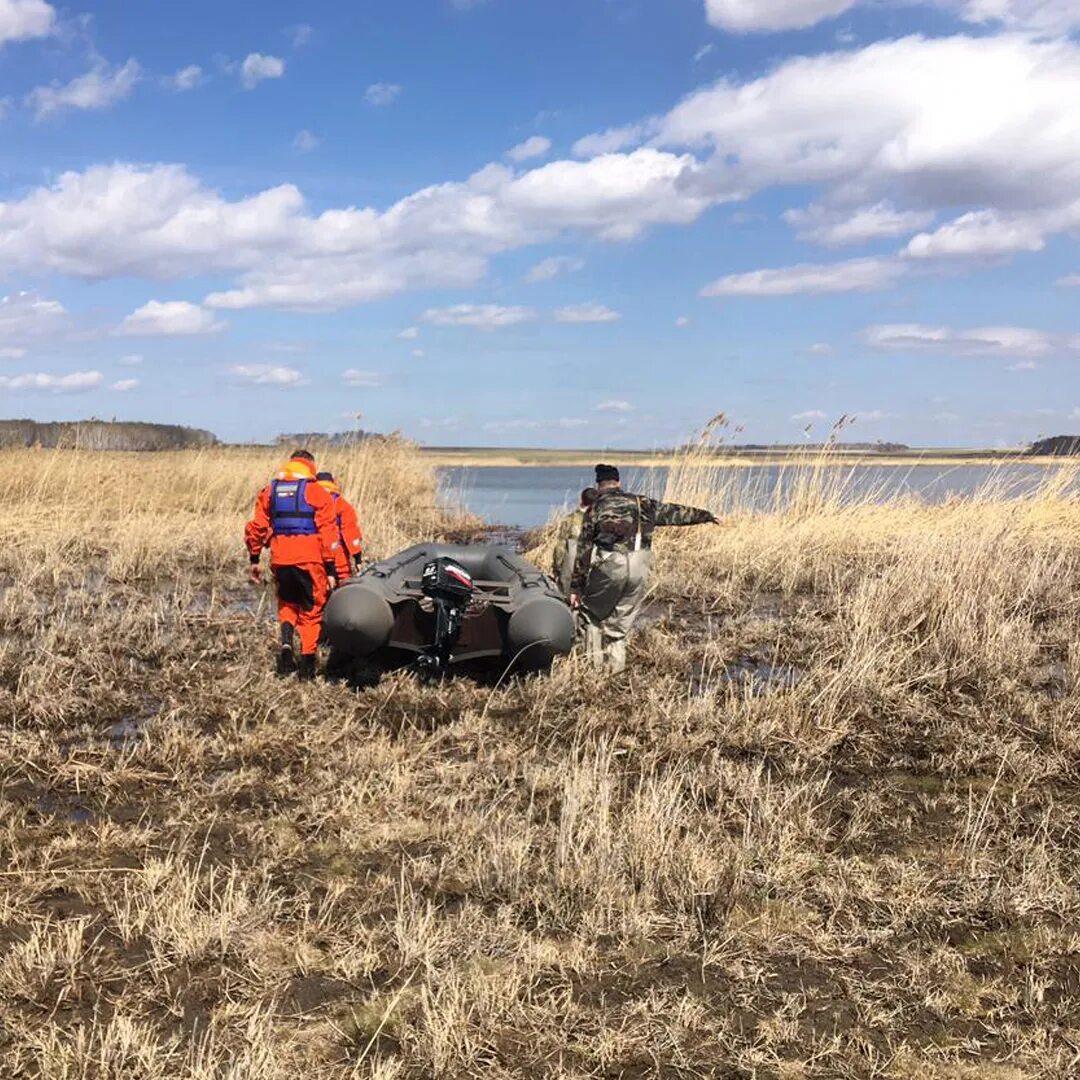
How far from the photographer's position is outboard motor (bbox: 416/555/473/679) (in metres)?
6.49

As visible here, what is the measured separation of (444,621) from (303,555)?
110 centimetres

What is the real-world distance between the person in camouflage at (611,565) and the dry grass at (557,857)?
0.47 m

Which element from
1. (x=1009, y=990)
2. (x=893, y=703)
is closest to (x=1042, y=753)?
(x=893, y=703)

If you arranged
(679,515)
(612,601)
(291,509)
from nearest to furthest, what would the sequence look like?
(291,509)
(612,601)
(679,515)

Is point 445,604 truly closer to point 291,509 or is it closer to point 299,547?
point 299,547

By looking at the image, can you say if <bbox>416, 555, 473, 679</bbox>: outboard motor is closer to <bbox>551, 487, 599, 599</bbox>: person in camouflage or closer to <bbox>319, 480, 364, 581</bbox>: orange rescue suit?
<bbox>319, 480, 364, 581</bbox>: orange rescue suit

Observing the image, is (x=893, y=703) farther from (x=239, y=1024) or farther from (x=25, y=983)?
(x=25, y=983)

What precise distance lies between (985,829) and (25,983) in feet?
12.8

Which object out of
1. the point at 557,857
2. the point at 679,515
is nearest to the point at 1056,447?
the point at 679,515

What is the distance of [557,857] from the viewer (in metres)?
3.88

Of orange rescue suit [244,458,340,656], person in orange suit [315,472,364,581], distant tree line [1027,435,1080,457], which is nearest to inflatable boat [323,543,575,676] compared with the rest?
person in orange suit [315,472,364,581]

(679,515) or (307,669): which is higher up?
(679,515)

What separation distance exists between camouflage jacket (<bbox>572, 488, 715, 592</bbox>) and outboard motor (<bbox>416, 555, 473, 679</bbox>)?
3.51 ft

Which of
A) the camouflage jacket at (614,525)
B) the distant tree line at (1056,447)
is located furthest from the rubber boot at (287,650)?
the distant tree line at (1056,447)
